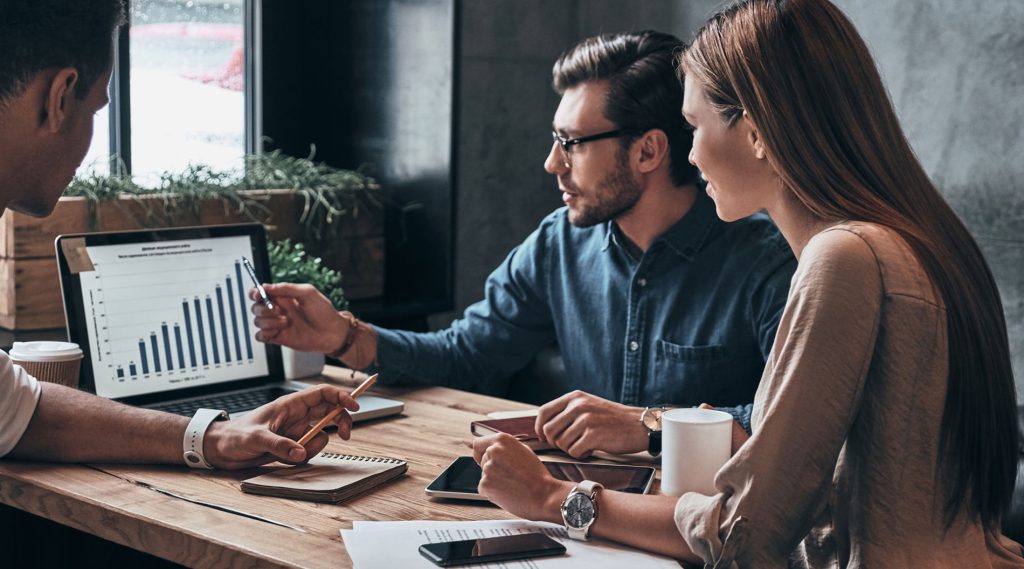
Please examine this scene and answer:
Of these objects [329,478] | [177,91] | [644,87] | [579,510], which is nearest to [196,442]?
[329,478]

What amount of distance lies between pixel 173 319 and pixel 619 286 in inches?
34.7

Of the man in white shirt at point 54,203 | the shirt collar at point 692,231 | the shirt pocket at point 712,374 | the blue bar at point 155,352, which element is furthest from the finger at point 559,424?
the blue bar at point 155,352

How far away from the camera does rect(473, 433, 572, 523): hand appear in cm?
144

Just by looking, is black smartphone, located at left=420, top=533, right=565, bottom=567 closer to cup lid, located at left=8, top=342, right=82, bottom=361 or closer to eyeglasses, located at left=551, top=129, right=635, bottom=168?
cup lid, located at left=8, top=342, right=82, bottom=361

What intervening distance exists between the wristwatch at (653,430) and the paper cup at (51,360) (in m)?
0.98

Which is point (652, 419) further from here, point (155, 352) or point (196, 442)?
point (155, 352)

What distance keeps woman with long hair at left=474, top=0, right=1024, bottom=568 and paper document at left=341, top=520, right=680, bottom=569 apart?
0.02 metres

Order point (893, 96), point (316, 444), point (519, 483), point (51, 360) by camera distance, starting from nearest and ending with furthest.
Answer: point (519, 483)
point (316, 444)
point (51, 360)
point (893, 96)

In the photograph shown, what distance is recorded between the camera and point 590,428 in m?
1.76

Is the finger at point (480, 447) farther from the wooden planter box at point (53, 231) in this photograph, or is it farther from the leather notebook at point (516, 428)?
the wooden planter box at point (53, 231)

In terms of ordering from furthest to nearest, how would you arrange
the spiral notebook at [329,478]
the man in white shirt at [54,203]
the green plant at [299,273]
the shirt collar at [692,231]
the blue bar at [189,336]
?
the green plant at [299,273] < the shirt collar at [692,231] < the blue bar at [189,336] < the spiral notebook at [329,478] < the man in white shirt at [54,203]

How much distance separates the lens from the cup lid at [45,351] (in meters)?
1.89

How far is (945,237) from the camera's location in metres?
1.35

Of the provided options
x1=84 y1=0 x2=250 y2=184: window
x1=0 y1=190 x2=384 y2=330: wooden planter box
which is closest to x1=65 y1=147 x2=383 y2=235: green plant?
x1=0 y1=190 x2=384 y2=330: wooden planter box
